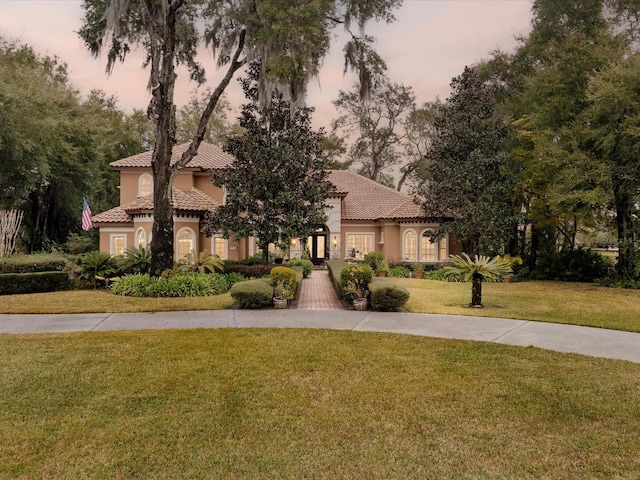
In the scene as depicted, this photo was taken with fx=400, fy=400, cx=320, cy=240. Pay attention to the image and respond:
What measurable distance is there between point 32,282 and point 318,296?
31.6 feet

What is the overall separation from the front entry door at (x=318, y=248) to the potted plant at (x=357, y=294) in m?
14.8

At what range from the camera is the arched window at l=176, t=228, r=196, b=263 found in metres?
19.3

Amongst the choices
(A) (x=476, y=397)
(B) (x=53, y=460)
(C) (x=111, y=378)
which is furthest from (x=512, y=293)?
(B) (x=53, y=460)

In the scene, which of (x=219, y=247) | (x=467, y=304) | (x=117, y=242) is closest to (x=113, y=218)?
(x=117, y=242)

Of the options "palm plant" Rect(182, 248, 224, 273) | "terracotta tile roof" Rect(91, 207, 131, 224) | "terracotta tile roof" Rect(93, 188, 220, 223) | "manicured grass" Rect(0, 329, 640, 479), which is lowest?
"manicured grass" Rect(0, 329, 640, 479)

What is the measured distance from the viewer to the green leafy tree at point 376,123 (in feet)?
117

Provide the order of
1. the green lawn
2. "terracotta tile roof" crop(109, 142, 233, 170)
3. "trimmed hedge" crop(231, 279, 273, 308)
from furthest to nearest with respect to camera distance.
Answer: "terracotta tile roof" crop(109, 142, 233, 170) < "trimmed hedge" crop(231, 279, 273, 308) < the green lawn

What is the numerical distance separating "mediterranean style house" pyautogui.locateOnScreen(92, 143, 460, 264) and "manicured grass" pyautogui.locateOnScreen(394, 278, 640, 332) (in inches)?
267

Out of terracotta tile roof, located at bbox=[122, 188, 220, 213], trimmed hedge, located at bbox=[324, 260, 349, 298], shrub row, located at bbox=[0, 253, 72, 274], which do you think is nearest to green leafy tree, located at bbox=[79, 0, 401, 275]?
shrub row, located at bbox=[0, 253, 72, 274]

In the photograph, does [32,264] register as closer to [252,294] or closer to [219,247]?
[219,247]

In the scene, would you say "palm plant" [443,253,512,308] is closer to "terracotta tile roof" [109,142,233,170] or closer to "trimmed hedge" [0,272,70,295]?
"trimmed hedge" [0,272,70,295]

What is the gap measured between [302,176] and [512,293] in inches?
355

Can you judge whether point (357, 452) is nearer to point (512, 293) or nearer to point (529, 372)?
point (529, 372)

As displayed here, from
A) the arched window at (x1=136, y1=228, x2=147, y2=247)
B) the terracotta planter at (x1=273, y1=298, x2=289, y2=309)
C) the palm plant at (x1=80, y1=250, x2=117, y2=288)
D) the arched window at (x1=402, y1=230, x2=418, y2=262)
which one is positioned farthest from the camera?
the arched window at (x1=402, y1=230, x2=418, y2=262)
